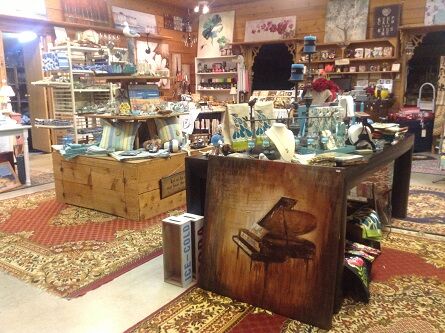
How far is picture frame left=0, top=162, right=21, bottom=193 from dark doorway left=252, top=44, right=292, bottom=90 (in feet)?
18.5

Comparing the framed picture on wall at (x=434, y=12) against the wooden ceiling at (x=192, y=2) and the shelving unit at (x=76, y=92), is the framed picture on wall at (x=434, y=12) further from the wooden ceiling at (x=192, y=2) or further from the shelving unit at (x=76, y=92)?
the shelving unit at (x=76, y=92)

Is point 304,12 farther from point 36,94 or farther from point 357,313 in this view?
point 357,313

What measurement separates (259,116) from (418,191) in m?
2.70

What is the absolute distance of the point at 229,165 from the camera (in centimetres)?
219

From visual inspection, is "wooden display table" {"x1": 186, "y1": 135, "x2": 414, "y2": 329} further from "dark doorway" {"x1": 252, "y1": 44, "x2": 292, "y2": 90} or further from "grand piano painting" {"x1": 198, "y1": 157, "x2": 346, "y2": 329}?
"dark doorway" {"x1": 252, "y1": 44, "x2": 292, "y2": 90}

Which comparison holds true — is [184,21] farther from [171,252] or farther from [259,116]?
[171,252]

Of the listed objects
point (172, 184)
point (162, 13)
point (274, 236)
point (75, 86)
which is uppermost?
point (162, 13)

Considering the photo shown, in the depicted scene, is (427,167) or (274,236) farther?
(427,167)

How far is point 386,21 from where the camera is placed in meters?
7.14

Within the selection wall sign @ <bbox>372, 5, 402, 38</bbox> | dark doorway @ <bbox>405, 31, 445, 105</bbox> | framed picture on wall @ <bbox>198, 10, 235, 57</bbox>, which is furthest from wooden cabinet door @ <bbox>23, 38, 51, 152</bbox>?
dark doorway @ <bbox>405, 31, 445, 105</bbox>

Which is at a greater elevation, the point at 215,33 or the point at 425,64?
the point at 215,33

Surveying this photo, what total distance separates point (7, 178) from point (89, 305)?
10.7 ft

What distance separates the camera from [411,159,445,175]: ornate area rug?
545cm

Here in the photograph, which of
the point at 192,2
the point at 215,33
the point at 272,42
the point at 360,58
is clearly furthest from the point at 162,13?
the point at 360,58
